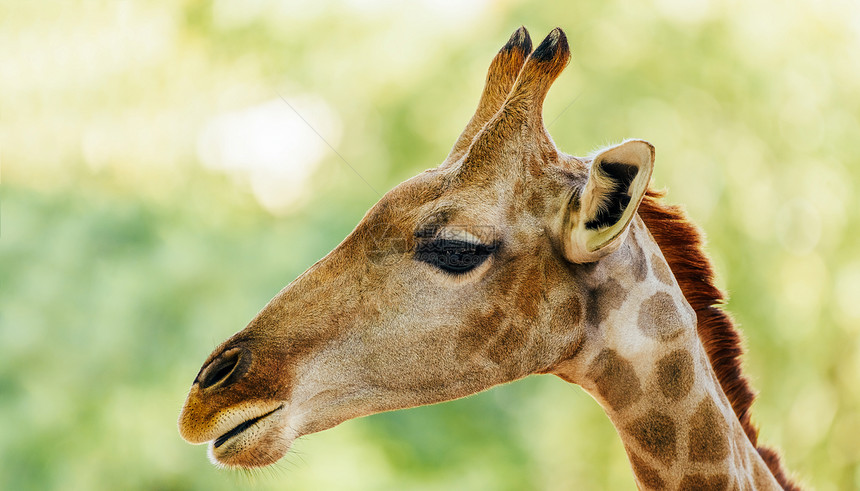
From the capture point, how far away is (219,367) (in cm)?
230

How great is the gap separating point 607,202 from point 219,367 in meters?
1.28

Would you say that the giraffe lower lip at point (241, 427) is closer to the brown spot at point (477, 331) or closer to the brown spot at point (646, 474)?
the brown spot at point (477, 331)

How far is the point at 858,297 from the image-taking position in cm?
712

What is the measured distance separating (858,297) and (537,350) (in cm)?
607

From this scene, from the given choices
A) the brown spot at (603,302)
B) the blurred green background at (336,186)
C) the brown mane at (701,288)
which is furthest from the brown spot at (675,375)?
the blurred green background at (336,186)

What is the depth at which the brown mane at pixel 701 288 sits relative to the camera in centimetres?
270

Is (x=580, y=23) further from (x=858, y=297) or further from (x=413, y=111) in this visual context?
(x=858, y=297)

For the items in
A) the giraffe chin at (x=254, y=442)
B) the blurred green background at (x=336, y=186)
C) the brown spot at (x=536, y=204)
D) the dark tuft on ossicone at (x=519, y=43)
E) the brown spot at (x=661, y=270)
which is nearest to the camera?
the giraffe chin at (x=254, y=442)

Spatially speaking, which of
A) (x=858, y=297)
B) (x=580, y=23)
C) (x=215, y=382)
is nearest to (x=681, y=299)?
(x=215, y=382)

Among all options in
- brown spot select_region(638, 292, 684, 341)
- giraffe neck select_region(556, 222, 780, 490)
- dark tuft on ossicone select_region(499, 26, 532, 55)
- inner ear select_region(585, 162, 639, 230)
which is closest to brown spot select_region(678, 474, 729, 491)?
giraffe neck select_region(556, 222, 780, 490)

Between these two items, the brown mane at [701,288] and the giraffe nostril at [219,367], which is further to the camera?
the brown mane at [701,288]

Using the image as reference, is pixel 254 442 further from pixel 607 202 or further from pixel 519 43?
pixel 519 43

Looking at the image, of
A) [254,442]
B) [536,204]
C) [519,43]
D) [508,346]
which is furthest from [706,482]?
[519,43]

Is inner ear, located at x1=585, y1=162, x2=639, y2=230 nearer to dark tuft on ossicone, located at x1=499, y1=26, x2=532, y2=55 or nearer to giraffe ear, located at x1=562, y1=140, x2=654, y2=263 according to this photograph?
giraffe ear, located at x1=562, y1=140, x2=654, y2=263
